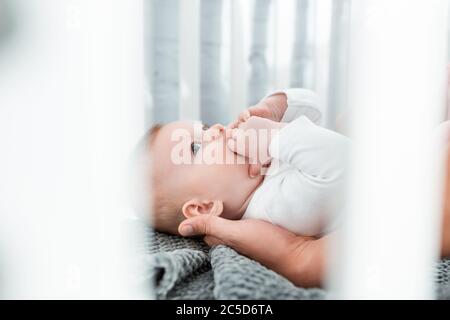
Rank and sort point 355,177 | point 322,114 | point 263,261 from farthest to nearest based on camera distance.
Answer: point 322,114, point 263,261, point 355,177

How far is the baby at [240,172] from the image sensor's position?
73 centimetres

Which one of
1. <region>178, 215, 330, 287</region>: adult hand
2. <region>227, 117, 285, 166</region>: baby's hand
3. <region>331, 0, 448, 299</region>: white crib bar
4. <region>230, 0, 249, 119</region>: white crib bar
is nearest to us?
<region>331, 0, 448, 299</region>: white crib bar

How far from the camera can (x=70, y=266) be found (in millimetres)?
580

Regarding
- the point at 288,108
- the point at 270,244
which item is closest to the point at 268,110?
the point at 288,108

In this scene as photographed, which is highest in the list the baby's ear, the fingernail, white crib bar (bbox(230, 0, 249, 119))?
white crib bar (bbox(230, 0, 249, 119))

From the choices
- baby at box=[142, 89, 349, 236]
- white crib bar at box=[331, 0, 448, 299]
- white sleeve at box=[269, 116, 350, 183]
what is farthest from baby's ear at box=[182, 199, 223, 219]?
white crib bar at box=[331, 0, 448, 299]

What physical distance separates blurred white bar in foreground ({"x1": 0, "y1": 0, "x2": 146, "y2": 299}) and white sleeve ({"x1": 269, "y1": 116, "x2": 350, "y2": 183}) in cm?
25

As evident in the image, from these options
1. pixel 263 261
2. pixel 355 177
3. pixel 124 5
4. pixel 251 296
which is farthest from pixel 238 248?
pixel 124 5

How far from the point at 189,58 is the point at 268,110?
0.17 metres

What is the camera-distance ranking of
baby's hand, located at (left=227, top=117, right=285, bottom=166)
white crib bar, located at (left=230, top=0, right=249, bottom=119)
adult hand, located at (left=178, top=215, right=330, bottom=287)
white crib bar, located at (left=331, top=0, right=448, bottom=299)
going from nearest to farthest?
white crib bar, located at (left=331, top=0, right=448, bottom=299)
adult hand, located at (left=178, top=215, right=330, bottom=287)
baby's hand, located at (left=227, top=117, right=285, bottom=166)
white crib bar, located at (left=230, top=0, right=249, bottom=119)

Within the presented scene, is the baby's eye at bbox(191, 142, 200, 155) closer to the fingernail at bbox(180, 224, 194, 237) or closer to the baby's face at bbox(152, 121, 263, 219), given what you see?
the baby's face at bbox(152, 121, 263, 219)

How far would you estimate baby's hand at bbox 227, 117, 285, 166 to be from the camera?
2.53 ft
